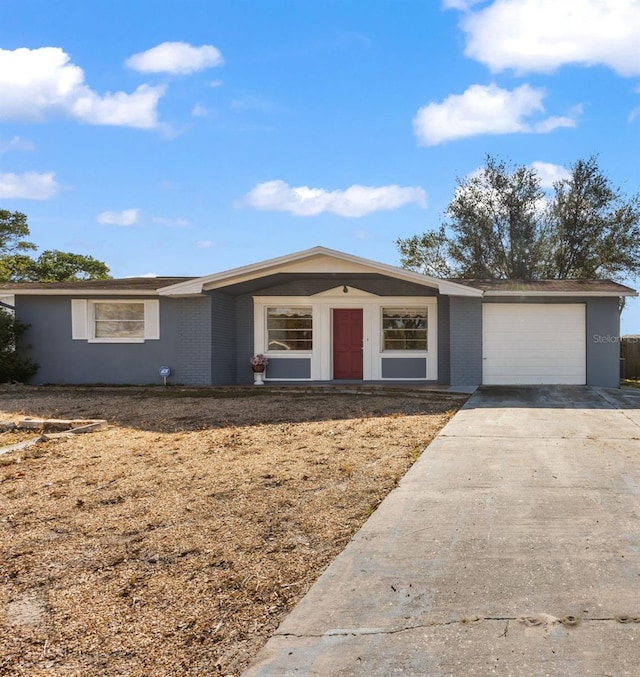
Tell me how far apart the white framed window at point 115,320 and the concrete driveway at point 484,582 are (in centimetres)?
1079

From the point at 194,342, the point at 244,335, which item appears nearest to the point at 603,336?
the point at 244,335

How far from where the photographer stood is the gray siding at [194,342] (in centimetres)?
1474

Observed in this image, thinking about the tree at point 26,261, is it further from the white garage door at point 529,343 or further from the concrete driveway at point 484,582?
the concrete driveway at point 484,582

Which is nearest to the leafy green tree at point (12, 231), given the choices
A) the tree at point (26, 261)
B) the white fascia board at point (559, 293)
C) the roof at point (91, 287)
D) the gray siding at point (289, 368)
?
the tree at point (26, 261)

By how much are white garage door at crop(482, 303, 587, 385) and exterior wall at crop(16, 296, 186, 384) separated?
7.92 meters

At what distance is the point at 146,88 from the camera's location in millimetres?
13336

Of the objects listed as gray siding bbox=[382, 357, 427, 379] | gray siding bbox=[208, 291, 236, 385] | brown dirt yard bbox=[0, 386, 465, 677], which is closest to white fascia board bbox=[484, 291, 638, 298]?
gray siding bbox=[382, 357, 427, 379]

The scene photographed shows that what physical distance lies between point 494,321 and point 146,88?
980cm

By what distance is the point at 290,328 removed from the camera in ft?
52.4

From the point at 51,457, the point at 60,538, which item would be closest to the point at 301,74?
the point at 51,457

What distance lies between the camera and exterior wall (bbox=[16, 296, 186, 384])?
15211 millimetres

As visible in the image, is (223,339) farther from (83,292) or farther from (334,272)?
(83,292)

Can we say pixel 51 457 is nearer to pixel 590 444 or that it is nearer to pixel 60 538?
pixel 60 538

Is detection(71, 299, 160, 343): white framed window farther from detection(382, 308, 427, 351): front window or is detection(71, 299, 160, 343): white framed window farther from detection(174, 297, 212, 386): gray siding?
detection(382, 308, 427, 351): front window
